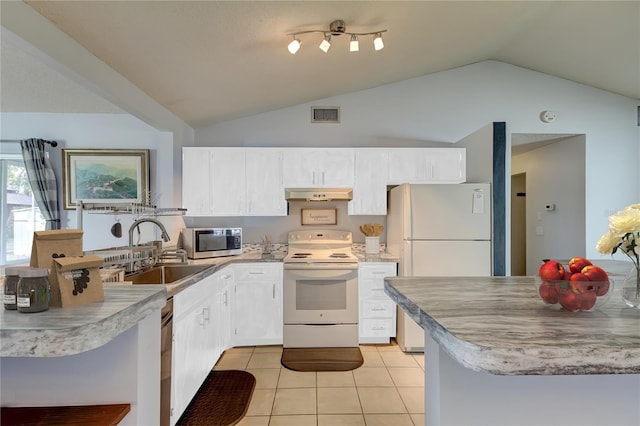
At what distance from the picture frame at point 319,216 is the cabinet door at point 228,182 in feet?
2.44

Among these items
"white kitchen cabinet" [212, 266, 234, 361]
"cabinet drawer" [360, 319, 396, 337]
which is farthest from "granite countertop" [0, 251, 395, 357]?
"cabinet drawer" [360, 319, 396, 337]

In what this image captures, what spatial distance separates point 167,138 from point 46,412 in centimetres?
275

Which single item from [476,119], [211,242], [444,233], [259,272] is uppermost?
[476,119]

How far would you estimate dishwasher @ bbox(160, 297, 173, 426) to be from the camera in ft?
5.41

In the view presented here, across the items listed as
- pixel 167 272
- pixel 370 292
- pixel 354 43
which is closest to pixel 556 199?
pixel 370 292

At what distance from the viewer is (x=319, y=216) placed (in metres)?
3.68

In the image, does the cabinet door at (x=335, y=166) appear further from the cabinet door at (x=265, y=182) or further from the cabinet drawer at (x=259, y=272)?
the cabinet drawer at (x=259, y=272)

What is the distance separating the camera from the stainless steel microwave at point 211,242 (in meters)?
3.10

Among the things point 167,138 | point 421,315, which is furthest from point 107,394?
point 167,138

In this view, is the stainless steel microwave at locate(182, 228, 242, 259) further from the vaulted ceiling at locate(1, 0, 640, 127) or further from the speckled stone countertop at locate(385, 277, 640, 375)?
the speckled stone countertop at locate(385, 277, 640, 375)

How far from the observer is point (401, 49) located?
2900 millimetres

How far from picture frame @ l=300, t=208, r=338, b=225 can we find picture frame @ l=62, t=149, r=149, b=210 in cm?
182

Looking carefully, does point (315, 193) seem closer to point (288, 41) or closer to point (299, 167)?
point (299, 167)

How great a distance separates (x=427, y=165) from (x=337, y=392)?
2.38m
